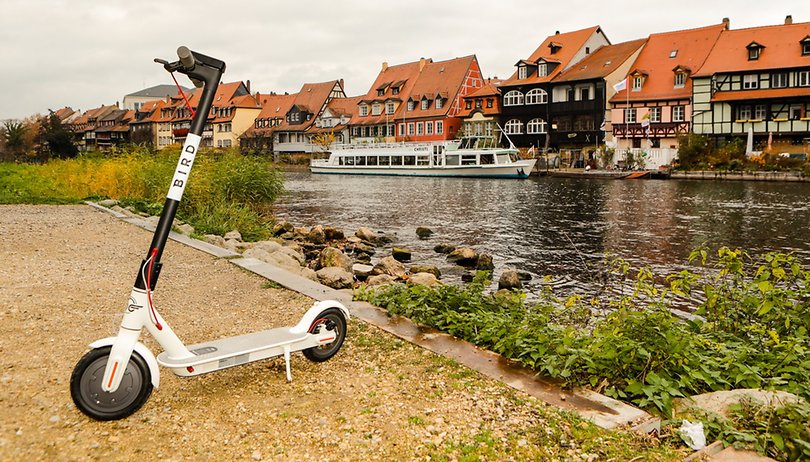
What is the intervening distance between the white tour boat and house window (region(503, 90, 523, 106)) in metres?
7.26

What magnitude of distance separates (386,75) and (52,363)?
260ft

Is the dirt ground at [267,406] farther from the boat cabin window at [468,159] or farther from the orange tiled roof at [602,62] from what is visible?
the orange tiled roof at [602,62]

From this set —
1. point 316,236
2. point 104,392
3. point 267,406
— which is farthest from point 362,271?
point 104,392

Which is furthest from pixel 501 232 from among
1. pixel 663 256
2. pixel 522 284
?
pixel 522 284

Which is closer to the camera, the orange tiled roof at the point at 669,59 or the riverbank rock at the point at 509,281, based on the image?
the riverbank rock at the point at 509,281

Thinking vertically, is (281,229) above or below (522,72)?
below

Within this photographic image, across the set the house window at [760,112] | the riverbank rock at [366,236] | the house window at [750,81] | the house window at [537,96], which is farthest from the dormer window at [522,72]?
the riverbank rock at [366,236]

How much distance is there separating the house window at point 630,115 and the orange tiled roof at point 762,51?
19.4 ft

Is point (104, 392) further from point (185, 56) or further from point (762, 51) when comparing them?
point (762, 51)

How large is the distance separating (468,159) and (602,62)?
15.5 meters

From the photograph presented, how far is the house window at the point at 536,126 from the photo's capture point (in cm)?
6234

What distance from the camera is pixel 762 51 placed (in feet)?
163

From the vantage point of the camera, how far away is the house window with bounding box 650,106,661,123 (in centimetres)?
5503

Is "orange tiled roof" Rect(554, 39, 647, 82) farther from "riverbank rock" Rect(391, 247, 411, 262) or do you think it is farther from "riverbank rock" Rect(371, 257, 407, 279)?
"riverbank rock" Rect(371, 257, 407, 279)
